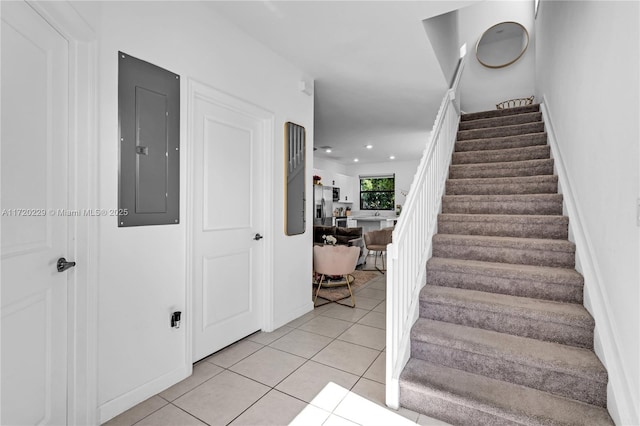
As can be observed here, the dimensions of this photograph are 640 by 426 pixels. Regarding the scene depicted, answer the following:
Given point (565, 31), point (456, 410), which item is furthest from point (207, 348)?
point (565, 31)

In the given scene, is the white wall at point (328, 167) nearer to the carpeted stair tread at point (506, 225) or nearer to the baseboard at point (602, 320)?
the carpeted stair tread at point (506, 225)

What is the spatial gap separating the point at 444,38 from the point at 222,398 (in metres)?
4.10

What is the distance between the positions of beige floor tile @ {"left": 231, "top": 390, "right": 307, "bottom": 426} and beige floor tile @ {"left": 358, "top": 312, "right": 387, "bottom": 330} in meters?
1.40

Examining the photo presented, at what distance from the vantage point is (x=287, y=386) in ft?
6.78

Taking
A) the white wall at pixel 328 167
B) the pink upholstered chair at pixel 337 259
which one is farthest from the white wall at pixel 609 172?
the white wall at pixel 328 167

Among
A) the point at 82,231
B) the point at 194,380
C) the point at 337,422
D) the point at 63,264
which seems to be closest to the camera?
the point at 63,264

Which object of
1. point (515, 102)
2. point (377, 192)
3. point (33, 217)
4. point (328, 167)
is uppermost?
point (515, 102)

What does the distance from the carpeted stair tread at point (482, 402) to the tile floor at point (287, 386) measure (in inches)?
4.2

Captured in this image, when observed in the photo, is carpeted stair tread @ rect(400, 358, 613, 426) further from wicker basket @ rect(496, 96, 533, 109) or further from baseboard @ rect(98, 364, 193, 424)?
wicker basket @ rect(496, 96, 533, 109)

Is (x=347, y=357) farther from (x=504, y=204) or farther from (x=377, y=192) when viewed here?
(x=377, y=192)

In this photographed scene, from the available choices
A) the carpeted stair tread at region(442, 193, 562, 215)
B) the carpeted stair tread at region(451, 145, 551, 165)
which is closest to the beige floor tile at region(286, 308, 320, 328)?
the carpeted stair tread at region(442, 193, 562, 215)

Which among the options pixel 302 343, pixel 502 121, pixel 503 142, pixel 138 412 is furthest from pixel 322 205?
pixel 138 412

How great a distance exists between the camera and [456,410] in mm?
1675

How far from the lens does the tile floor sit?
5.74ft
